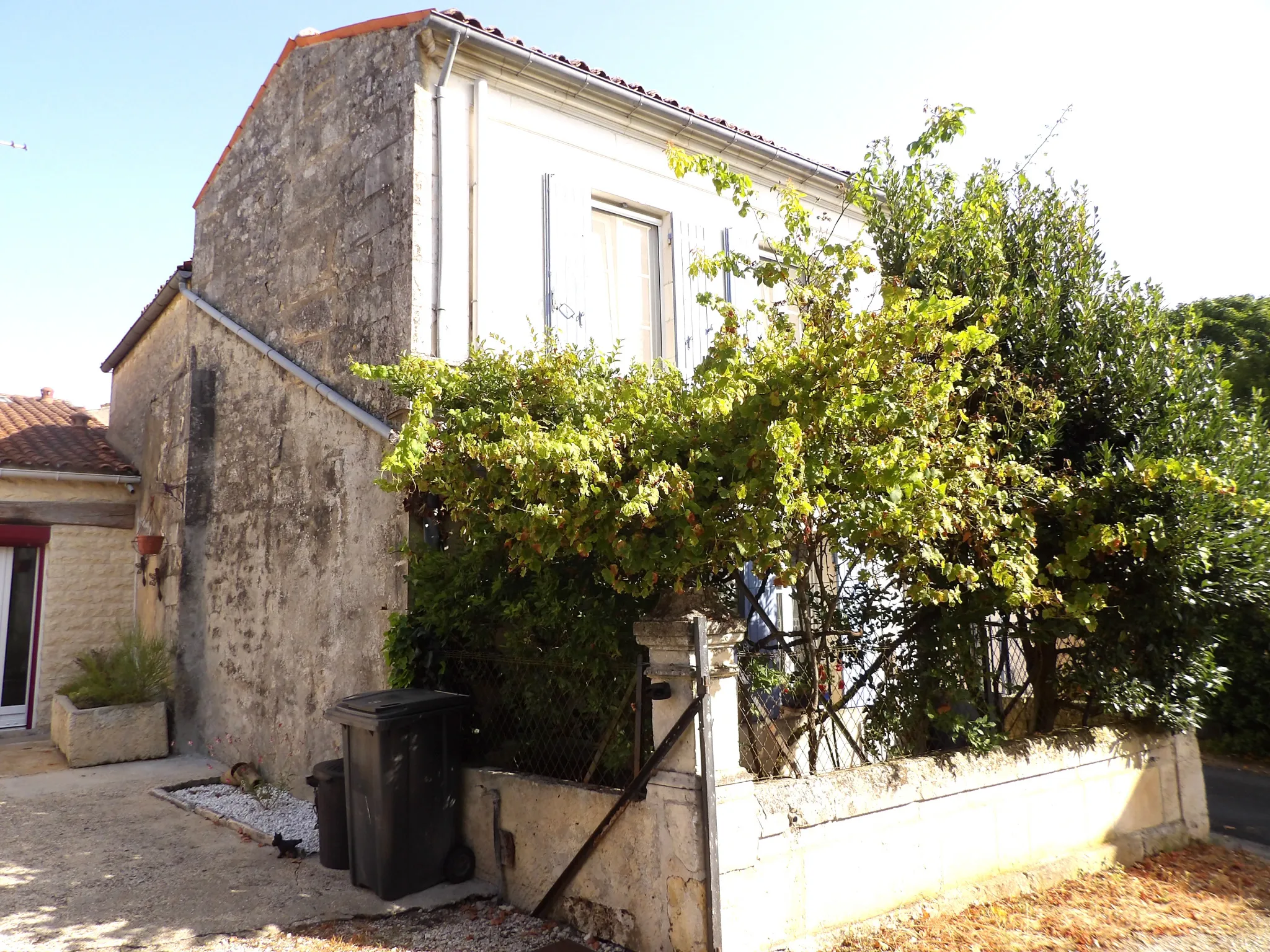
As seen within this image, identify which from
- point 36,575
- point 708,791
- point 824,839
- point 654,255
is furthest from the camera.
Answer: point 36,575

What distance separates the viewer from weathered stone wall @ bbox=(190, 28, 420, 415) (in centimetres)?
662

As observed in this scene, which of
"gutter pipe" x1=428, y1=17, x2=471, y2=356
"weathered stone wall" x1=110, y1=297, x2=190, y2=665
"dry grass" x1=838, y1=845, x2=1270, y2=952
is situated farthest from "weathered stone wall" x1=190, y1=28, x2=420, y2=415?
"dry grass" x1=838, y1=845, x2=1270, y2=952

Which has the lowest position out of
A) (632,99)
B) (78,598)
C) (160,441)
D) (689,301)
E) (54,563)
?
(78,598)

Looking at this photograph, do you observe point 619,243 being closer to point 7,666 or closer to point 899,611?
point 899,611

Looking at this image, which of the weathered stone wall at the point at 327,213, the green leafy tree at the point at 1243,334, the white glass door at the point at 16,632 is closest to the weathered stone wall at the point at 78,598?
the white glass door at the point at 16,632

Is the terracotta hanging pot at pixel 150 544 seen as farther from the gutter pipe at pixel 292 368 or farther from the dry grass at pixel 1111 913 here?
the dry grass at pixel 1111 913

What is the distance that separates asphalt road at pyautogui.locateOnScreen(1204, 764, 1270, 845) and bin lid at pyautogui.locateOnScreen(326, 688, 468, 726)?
5797mm

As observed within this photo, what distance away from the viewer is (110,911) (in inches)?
176

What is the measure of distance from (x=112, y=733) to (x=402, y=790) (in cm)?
500

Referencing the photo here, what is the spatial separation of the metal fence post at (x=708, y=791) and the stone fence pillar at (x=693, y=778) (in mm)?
20

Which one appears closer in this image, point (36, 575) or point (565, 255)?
point (565, 255)

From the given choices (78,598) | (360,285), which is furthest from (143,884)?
(78,598)

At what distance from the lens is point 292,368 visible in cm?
738

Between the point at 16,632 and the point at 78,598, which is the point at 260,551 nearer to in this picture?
the point at 78,598
